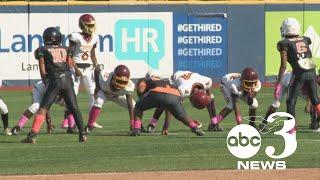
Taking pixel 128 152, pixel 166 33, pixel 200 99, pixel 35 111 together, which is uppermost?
pixel 166 33

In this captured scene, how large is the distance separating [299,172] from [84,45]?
6460 millimetres

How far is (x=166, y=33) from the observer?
30844 millimetres

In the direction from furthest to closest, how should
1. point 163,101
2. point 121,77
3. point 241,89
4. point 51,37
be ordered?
1. point 241,89
2. point 121,77
3. point 163,101
4. point 51,37

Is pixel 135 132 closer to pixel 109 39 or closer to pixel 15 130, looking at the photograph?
pixel 15 130

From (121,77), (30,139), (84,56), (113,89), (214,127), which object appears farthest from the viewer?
(84,56)

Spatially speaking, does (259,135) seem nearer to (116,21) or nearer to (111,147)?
(111,147)

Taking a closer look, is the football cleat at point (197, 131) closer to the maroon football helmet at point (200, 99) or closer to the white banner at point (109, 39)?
the maroon football helmet at point (200, 99)

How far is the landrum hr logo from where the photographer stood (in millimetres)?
13367

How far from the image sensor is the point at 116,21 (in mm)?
30531

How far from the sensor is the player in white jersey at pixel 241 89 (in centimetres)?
1702

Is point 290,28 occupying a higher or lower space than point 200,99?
higher

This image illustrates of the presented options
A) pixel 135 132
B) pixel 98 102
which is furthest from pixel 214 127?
pixel 98 102

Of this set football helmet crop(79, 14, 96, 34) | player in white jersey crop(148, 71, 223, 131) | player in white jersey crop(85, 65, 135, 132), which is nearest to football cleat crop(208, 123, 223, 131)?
player in white jersey crop(148, 71, 223, 131)

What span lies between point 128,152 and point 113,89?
2.74 meters
